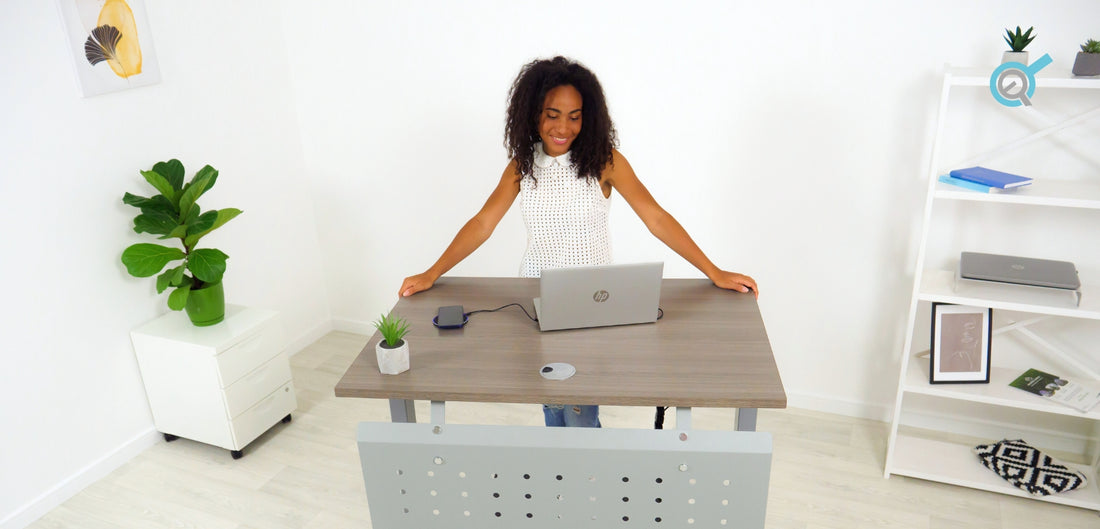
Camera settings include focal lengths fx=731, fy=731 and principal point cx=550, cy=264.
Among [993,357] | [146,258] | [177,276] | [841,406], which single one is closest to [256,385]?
[177,276]

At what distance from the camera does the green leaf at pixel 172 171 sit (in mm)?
2980

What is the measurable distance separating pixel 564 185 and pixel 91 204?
193cm

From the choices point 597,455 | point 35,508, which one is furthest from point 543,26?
point 35,508

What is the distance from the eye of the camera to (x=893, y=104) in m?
2.85

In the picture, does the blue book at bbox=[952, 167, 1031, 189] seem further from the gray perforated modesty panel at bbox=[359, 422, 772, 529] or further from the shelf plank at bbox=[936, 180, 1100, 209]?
the gray perforated modesty panel at bbox=[359, 422, 772, 529]

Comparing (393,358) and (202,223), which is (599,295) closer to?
(393,358)

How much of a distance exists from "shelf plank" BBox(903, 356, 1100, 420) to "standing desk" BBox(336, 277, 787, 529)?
3.97ft

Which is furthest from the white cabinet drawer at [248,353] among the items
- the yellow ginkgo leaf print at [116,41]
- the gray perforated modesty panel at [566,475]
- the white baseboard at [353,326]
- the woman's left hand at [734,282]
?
the woman's left hand at [734,282]

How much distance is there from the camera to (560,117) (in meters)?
2.22

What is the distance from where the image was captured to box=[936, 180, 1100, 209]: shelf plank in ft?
7.96

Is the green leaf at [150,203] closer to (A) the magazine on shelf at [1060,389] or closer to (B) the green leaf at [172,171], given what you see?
(B) the green leaf at [172,171]

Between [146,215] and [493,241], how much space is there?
1.54 meters

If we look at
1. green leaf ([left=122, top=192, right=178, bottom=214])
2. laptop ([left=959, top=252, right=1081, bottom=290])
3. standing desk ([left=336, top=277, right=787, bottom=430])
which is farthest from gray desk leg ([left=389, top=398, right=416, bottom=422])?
laptop ([left=959, top=252, right=1081, bottom=290])

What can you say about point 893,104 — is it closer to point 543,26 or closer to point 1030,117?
point 1030,117
